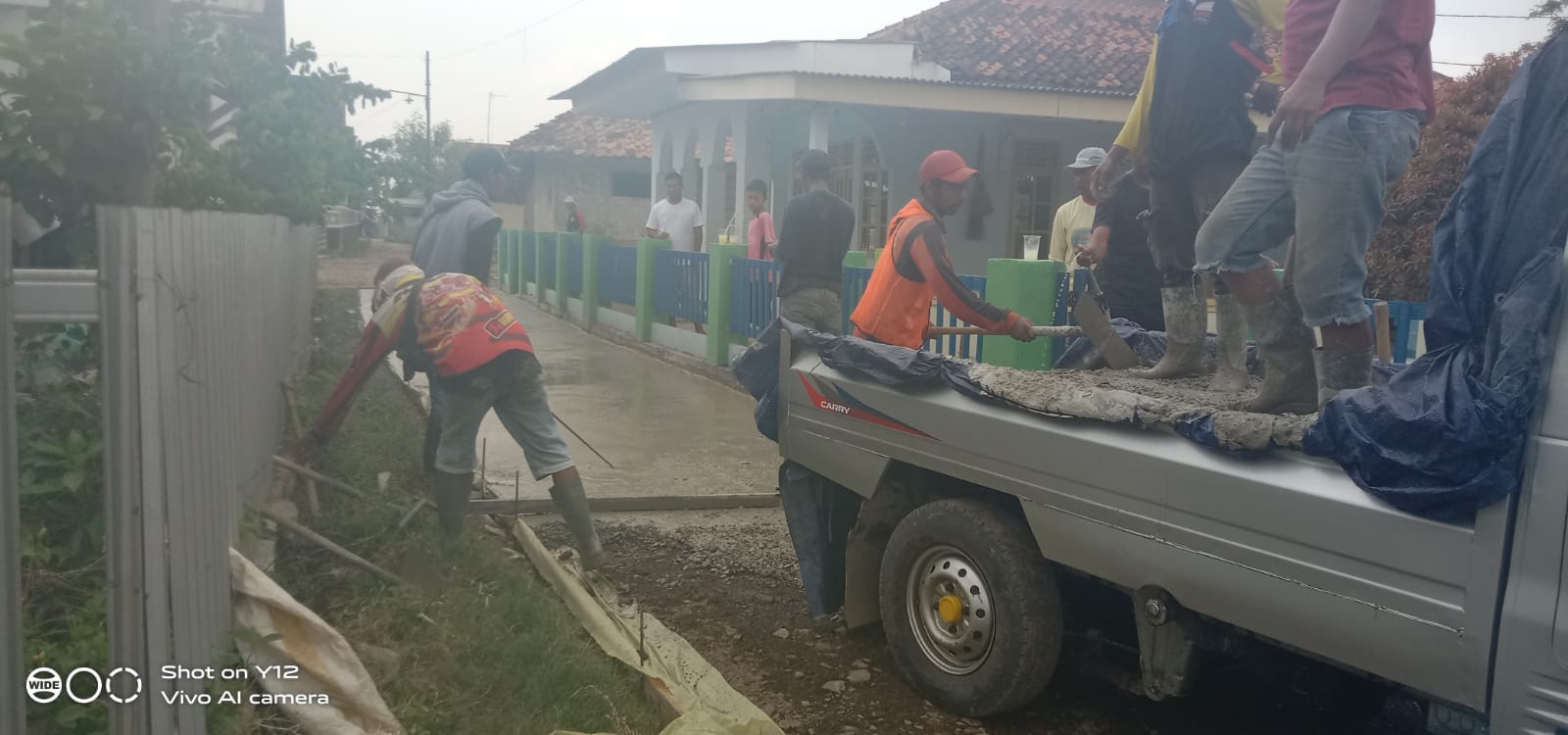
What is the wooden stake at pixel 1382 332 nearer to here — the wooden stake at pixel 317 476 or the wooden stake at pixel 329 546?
the wooden stake at pixel 329 546

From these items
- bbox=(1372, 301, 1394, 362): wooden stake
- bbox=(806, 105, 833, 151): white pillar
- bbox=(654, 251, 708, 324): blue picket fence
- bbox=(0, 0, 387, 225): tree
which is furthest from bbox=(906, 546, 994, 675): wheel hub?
bbox=(806, 105, 833, 151): white pillar

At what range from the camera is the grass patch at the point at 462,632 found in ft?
10.9

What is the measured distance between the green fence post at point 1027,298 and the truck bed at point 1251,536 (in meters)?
3.25

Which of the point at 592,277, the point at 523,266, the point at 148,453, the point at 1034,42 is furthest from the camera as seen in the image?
the point at 523,266

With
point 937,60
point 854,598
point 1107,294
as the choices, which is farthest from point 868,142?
point 854,598

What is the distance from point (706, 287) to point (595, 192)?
20.4 metres

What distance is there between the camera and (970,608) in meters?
3.45

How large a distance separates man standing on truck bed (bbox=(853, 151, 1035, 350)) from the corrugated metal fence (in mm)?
2607

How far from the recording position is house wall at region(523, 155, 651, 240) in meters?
31.1

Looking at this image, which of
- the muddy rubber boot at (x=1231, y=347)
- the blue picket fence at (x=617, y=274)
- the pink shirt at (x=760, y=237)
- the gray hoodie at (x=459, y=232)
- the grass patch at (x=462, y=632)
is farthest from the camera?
the blue picket fence at (x=617, y=274)

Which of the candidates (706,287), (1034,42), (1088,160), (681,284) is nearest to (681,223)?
(681,284)

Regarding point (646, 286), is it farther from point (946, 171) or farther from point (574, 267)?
point (946, 171)

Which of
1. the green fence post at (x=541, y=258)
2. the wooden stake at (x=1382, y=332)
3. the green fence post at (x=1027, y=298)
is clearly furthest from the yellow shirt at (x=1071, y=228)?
the green fence post at (x=541, y=258)

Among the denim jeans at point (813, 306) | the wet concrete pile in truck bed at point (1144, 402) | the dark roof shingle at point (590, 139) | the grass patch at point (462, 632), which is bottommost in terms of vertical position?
the grass patch at point (462, 632)
